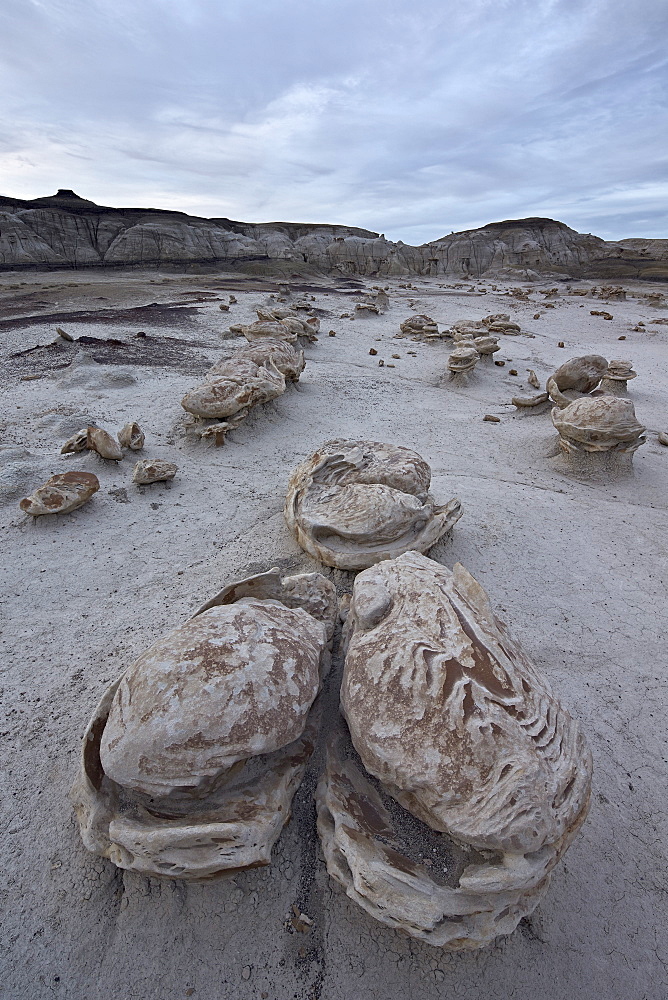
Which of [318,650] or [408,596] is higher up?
[408,596]

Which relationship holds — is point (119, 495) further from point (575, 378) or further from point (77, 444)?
point (575, 378)

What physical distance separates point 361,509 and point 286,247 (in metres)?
32.8

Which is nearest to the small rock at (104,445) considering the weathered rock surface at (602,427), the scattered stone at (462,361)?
the weathered rock surface at (602,427)

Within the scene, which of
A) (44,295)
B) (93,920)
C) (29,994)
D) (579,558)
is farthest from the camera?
(44,295)

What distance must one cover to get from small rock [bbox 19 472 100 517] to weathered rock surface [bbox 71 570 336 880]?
2.18m

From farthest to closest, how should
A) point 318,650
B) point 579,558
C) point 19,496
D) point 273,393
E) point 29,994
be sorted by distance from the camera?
point 273,393 → point 19,496 → point 579,558 → point 318,650 → point 29,994

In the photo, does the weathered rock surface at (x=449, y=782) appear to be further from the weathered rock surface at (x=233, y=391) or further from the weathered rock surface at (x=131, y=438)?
the weathered rock surface at (x=233, y=391)

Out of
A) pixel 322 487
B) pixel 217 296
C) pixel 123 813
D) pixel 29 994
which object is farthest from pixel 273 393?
pixel 217 296

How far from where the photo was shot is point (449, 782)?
1413mm

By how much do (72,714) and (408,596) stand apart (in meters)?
1.56

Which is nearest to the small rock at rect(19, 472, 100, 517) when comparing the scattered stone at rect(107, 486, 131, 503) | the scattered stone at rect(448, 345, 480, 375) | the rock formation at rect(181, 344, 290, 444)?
the scattered stone at rect(107, 486, 131, 503)

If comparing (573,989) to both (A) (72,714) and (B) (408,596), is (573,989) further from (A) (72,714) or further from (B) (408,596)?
(A) (72,714)

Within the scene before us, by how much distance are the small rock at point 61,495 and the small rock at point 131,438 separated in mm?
1025

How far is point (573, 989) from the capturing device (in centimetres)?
145
